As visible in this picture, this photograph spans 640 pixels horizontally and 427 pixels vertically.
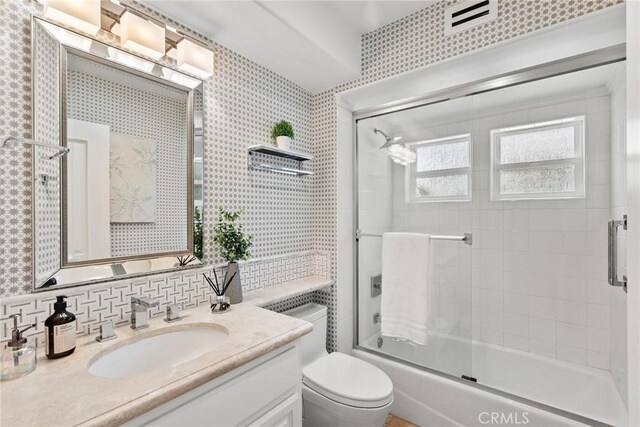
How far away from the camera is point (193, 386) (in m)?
0.81

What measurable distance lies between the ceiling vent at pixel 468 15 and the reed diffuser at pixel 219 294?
Answer: 71.8 inches

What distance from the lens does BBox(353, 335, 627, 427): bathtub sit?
1.55 m

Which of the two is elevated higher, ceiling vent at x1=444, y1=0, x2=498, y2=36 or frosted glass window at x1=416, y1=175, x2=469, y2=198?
ceiling vent at x1=444, y1=0, x2=498, y2=36

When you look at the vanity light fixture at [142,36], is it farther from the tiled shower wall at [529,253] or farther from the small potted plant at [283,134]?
the tiled shower wall at [529,253]

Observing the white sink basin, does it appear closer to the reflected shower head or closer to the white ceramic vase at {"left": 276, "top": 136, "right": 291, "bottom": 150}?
the white ceramic vase at {"left": 276, "top": 136, "right": 291, "bottom": 150}

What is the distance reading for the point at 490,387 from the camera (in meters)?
1.70

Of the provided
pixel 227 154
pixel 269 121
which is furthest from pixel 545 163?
pixel 227 154

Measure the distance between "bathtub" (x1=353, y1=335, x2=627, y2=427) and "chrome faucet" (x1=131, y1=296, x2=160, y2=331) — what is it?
151 centimetres

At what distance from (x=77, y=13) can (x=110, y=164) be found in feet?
1.83

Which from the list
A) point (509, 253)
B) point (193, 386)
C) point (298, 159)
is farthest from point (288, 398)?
point (509, 253)

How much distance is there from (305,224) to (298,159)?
1.59 ft

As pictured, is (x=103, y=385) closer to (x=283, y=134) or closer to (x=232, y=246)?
(x=232, y=246)

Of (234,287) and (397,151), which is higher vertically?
(397,151)

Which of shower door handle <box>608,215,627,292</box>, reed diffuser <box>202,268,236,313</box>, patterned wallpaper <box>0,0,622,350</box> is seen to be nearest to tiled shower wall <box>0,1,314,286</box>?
patterned wallpaper <box>0,0,622,350</box>
